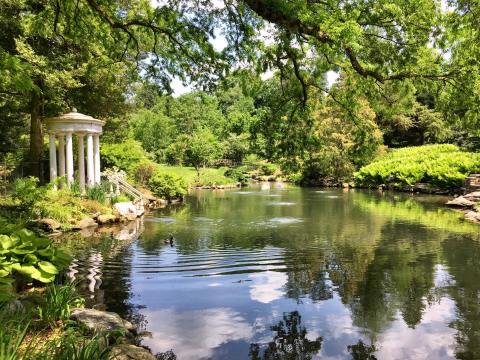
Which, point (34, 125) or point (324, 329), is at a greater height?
point (34, 125)

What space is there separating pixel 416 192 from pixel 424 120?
46.0 ft

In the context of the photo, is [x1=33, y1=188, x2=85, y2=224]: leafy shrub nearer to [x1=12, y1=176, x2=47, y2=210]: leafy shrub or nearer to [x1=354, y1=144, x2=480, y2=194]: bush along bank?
[x1=12, y1=176, x2=47, y2=210]: leafy shrub

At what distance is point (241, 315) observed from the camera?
7.11 m

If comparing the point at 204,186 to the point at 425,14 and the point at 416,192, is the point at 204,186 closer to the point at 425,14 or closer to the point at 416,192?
the point at 416,192

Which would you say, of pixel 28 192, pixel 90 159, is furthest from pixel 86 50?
pixel 90 159

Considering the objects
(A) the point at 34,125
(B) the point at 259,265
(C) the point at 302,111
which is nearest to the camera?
(C) the point at 302,111

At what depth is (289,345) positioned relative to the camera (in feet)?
19.4

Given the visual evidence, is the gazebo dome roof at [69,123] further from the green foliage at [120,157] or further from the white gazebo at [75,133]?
the green foliage at [120,157]

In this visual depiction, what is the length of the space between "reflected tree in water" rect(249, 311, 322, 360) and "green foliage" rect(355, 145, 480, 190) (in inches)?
1001

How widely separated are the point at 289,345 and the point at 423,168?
97.2 ft

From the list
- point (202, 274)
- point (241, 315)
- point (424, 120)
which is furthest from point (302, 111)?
point (424, 120)

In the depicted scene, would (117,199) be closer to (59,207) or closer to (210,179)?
(59,207)

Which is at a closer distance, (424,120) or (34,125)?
(34,125)

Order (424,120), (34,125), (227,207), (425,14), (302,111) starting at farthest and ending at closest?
(424,120)
(227,207)
(34,125)
(302,111)
(425,14)
